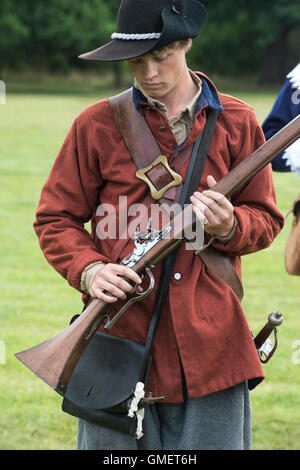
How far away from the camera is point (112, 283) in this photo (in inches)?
113

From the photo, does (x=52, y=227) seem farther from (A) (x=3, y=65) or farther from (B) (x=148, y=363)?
(A) (x=3, y=65)

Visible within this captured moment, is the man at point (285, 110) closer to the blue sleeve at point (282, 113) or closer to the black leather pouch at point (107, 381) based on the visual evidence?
the blue sleeve at point (282, 113)

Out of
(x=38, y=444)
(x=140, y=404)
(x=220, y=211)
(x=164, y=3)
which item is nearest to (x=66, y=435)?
(x=38, y=444)

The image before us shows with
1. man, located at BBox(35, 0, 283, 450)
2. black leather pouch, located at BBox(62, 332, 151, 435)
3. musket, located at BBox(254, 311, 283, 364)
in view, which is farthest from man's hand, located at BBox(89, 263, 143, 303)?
musket, located at BBox(254, 311, 283, 364)

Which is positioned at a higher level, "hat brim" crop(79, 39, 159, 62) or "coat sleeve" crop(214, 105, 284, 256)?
"hat brim" crop(79, 39, 159, 62)

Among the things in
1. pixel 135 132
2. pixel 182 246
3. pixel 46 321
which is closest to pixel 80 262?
pixel 182 246

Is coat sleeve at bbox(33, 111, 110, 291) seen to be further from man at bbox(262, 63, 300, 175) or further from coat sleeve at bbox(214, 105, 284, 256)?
man at bbox(262, 63, 300, 175)

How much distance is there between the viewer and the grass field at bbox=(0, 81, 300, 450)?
5250 mm

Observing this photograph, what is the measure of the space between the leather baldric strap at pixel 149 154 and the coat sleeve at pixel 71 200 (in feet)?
0.48

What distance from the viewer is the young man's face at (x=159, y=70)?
288 cm

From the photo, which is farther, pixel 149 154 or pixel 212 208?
pixel 149 154

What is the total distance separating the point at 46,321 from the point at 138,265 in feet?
15.8

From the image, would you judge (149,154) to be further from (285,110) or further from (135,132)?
(285,110)

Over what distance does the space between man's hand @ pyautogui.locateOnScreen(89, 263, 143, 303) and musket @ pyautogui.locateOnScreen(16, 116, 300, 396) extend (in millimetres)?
45
